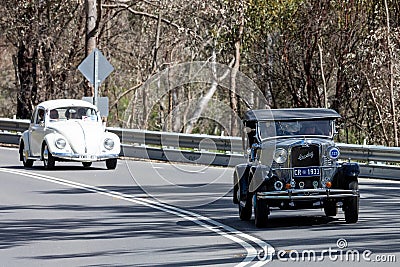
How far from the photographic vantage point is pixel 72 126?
2483cm

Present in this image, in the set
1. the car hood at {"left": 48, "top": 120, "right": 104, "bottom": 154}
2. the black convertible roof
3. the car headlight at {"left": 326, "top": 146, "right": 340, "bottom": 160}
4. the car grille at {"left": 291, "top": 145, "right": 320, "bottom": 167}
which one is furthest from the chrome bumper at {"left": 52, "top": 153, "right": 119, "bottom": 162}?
the car headlight at {"left": 326, "top": 146, "right": 340, "bottom": 160}

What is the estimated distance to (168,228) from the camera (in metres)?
14.6

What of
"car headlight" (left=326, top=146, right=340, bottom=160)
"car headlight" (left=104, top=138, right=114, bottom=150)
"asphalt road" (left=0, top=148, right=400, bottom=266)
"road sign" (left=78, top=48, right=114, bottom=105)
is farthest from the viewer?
"road sign" (left=78, top=48, right=114, bottom=105)

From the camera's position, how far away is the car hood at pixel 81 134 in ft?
79.4

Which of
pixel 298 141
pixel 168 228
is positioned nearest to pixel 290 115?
pixel 298 141

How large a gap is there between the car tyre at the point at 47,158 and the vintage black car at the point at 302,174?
1079 centimetres

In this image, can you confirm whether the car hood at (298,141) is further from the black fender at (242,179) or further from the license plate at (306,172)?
the black fender at (242,179)

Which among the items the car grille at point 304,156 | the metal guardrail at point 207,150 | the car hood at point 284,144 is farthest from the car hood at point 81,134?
the car grille at point 304,156

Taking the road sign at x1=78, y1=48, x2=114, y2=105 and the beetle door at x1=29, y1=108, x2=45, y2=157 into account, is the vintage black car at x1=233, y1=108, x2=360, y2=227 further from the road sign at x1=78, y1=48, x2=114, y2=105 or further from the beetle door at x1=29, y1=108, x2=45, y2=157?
the road sign at x1=78, y1=48, x2=114, y2=105

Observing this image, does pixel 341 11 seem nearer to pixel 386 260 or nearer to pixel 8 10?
pixel 8 10

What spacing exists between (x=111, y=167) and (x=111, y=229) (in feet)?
35.1

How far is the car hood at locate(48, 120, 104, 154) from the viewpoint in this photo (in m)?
24.2

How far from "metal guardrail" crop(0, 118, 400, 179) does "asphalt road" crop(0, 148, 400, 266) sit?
98cm

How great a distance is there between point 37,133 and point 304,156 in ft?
41.4
